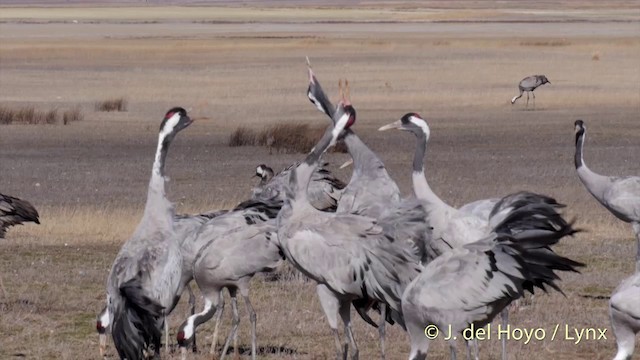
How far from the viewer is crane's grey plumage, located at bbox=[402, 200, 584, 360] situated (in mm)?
7754

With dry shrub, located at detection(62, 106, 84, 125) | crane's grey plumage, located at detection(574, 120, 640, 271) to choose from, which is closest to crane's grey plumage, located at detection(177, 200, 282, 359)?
crane's grey plumage, located at detection(574, 120, 640, 271)

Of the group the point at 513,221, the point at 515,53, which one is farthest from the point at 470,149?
the point at 515,53

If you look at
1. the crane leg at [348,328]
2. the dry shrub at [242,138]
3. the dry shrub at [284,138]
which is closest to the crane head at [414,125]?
the crane leg at [348,328]

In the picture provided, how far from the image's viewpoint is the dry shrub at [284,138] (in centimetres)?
2572

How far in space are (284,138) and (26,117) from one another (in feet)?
26.3

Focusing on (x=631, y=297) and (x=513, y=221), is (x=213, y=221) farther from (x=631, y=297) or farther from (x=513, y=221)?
(x=631, y=297)

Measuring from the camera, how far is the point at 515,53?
192ft

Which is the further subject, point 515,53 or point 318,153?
point 515,53

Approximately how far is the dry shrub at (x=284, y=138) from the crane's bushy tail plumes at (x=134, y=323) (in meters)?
16.9

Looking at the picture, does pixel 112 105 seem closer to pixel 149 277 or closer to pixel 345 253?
pixel 149 277

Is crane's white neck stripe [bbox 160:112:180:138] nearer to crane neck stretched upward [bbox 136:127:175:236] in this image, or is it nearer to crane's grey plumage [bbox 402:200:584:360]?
crane neck stretched upward [bbox 136:127:175:236]

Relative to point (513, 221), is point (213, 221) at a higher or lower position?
lower

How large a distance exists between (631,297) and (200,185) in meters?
13.7

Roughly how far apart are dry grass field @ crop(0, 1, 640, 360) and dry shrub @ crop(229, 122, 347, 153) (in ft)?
Answer: 1.61
